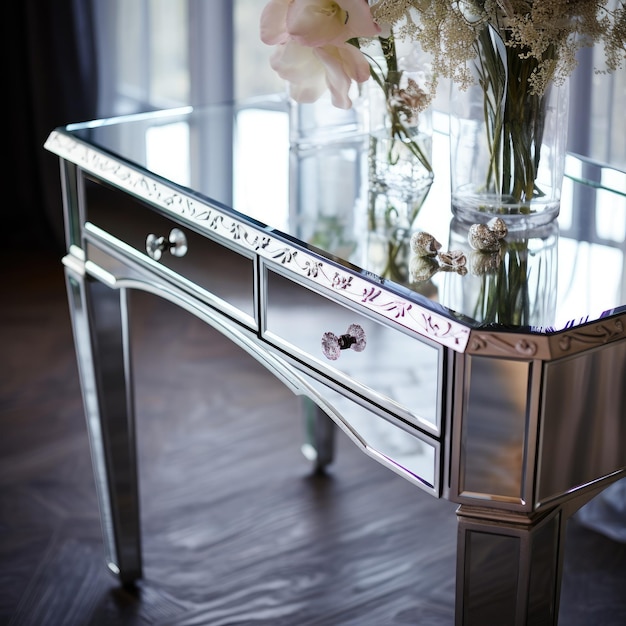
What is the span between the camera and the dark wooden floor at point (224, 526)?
164 centimetres

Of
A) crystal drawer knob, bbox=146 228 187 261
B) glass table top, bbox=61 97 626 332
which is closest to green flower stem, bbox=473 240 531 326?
glass table top, bbox=61 97 626 332

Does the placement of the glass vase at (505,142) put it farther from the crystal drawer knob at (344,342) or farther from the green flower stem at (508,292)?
the crystal drawer knob at (344,342)

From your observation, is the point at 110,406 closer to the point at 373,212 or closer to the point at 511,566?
the point at 373,212

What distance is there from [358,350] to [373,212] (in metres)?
0.27

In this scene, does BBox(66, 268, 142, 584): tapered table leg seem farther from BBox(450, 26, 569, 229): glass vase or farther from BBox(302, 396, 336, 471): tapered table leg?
BBox(450, 26, 569, 229): glass vase

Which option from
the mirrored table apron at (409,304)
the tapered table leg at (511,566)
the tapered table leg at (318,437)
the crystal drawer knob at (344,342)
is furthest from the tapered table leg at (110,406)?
the tapered table leg at (511,566)

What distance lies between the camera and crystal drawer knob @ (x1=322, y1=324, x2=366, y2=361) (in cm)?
99

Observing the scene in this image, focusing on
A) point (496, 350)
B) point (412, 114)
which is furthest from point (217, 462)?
point (496, 350)

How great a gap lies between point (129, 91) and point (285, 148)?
176 cm

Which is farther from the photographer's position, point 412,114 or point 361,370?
point 412,114

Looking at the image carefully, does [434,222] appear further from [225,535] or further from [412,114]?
→ [225,535]

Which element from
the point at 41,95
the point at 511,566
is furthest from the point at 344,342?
the point at 41,95

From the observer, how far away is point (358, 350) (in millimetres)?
1000

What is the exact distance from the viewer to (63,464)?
207 centimetres
